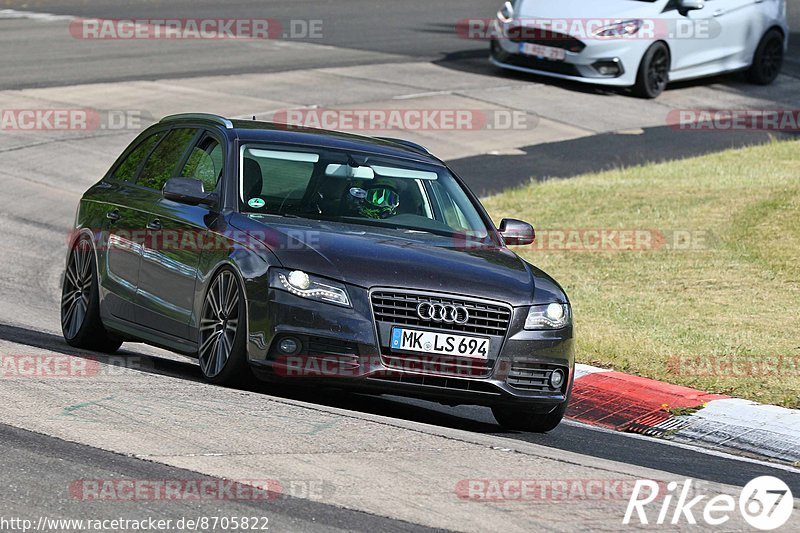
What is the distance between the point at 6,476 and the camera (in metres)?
6.49

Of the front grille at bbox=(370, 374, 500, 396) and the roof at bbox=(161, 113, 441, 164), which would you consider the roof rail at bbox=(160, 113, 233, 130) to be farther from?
the front grille at bbox=(370, 374, 500, 396)

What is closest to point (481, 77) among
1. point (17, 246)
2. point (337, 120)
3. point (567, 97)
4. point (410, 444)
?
point (567, 97)

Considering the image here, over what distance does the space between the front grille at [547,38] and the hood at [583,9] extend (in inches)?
11.7

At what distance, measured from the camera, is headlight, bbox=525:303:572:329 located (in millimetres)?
8664

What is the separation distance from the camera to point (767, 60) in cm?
2803

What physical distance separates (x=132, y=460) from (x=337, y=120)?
15.9 metres

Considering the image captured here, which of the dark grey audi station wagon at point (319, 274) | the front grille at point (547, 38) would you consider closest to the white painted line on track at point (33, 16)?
the front grille at point (547, 38)

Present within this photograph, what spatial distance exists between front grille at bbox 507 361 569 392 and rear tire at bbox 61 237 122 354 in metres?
3.23
